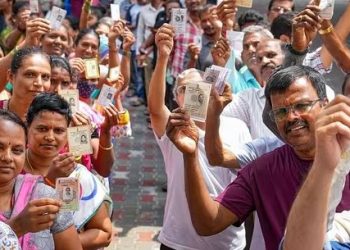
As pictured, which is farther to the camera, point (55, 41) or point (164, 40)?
point (55, 41)

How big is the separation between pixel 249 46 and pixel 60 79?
1883 mm

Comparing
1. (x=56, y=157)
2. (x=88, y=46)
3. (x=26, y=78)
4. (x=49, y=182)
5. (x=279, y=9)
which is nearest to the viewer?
(x=49, y=182)

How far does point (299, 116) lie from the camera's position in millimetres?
2463

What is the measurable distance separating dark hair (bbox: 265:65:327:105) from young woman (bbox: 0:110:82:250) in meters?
0.94

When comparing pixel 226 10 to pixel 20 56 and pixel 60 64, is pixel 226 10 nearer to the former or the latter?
pixel 60 64

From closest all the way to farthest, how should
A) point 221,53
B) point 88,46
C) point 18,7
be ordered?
point 221,53
point 88,46
point 18,7

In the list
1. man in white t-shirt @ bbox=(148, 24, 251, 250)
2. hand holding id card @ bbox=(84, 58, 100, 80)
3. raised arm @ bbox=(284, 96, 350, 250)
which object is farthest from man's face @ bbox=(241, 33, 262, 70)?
raised arm @ bbox=(284, 96, 350, 250)

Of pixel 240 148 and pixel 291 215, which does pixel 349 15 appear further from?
pixel 291 215

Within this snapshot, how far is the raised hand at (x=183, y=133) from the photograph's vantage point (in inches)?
103

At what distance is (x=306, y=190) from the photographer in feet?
5.31

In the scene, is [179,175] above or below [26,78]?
below

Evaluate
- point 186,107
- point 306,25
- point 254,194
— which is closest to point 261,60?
point 306,25

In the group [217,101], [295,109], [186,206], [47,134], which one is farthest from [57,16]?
[295,109]

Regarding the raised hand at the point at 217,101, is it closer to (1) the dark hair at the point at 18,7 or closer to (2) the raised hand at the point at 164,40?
(2) the raised hand at the point at 164,40
